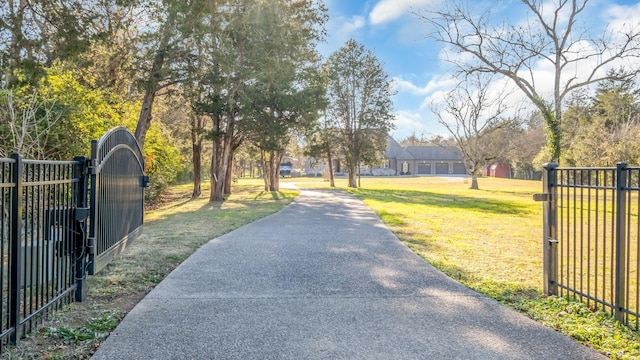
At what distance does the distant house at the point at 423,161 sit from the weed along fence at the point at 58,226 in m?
62.1

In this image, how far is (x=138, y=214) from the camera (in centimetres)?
673

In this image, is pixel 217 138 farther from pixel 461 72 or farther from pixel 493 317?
pixel 493 317

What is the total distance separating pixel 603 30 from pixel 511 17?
414 cm

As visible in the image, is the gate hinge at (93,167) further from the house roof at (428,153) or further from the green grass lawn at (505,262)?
the house roof at (428,153)

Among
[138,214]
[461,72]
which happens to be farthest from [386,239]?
[461,72]

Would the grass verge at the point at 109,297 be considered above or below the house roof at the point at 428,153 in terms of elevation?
below

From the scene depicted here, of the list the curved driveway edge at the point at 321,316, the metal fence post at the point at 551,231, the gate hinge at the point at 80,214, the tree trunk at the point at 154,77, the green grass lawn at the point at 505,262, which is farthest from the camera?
the tree trunk at the point at 154,77

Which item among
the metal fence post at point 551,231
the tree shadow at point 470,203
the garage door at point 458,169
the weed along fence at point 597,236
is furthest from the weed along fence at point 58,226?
the garage door at point 458,169

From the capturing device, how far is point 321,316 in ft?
11.9

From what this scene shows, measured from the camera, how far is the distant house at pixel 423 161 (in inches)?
2594

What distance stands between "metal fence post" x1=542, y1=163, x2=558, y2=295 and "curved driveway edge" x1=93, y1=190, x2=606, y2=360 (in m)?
0.82

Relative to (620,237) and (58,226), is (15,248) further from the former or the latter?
(620,237)

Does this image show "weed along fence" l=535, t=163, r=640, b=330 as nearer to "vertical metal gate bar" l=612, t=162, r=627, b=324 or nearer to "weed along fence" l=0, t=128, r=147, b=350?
"vertical metal gate bar" l=612, t=162, r=627, b=324

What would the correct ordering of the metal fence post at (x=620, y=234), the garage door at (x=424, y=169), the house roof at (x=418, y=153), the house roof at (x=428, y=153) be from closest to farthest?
the metal fence post at (x=620, y=234), the house roof at (x=418, y=153), the house roof at (x=428, y=153), the garage door at (x=424, y=169)
